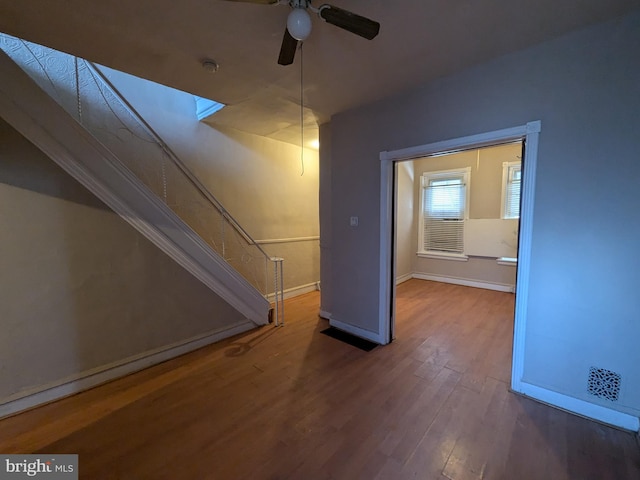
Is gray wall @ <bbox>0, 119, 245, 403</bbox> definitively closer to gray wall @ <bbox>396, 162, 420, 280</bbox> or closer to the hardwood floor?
the hardwood floor

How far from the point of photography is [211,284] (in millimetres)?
2836

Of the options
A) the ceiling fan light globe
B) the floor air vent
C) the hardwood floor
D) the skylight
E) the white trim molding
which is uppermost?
the skylight

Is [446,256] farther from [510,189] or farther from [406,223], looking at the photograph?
[510,189]

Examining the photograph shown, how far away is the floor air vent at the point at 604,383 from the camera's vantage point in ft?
5.64

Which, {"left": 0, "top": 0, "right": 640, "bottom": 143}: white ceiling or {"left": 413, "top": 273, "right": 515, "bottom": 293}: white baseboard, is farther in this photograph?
{"left": 413, "top": 273, "right": 515, "bottom": 293}: white baseboard

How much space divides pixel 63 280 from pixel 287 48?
7.67 feet

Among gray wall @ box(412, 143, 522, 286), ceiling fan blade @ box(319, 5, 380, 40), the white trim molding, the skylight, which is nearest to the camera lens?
ceiling fan blade @ box(319, 5, 380, 40)

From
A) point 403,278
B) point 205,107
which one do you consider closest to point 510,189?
point 403,278

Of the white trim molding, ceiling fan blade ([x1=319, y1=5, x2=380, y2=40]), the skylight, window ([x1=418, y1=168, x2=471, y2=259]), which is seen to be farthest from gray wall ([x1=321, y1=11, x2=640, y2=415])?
window ([x1=418, y1=168, x2=471, y2=259])

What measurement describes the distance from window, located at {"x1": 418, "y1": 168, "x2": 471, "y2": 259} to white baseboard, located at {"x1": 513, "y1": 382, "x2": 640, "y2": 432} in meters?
3.38

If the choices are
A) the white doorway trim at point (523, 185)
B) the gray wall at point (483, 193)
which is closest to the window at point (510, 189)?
the gray wall at point (483, 193)

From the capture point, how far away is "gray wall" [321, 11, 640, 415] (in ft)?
5.34

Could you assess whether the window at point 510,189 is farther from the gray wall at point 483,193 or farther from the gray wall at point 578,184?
the gray wall at point 578,184

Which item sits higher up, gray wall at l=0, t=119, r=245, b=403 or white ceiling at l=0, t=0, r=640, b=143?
white ceiling at l=0, t=0, r=640, b=143
